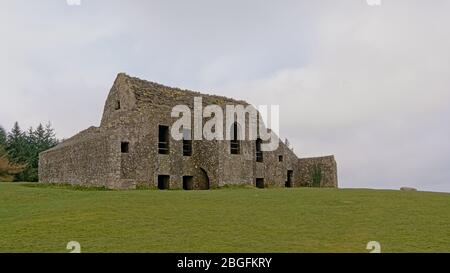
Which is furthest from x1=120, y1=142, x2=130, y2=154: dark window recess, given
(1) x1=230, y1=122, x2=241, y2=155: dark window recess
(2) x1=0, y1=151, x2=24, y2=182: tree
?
(2) x1=0, y1=151, x2=24, y2=182: tree

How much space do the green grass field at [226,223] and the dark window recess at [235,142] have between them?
1204 cm

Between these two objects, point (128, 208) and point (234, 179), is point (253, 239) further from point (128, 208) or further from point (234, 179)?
point (234, 179)

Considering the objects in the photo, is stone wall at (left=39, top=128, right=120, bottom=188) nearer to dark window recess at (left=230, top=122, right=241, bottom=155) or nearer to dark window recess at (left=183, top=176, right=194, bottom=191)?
dark window recess at (left=183, top=176, right=194, bottom=191)

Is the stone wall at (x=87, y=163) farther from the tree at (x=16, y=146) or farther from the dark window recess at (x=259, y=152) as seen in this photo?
the tree at (x=16, y=146)

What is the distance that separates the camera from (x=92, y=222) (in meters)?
15.0

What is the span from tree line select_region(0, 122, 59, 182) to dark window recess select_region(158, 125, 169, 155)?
21.8m

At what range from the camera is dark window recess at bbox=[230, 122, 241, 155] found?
33906 mm

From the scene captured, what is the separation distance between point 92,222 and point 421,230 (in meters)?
9.15

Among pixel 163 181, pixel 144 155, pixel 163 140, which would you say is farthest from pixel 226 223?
pixel 163 140

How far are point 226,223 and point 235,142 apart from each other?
19.4m

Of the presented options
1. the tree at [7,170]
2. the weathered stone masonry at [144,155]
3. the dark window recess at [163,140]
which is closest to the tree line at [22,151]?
the tree at [7,170]

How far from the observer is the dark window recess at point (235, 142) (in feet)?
111

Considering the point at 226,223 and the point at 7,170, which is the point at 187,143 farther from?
the point at 7,170
